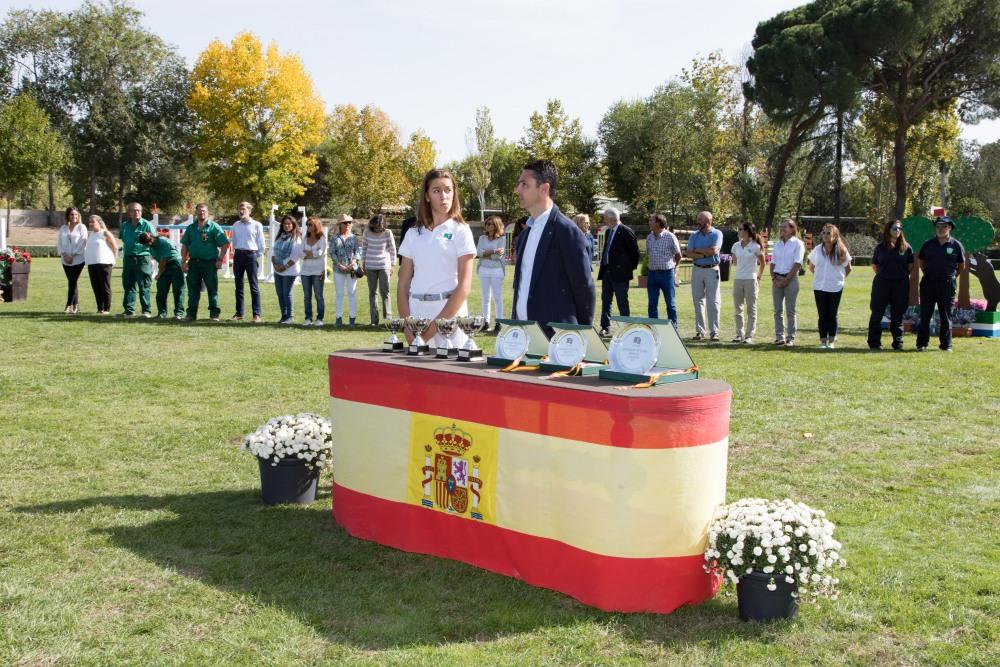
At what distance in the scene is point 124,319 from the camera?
632 inches

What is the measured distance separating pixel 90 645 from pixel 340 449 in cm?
186

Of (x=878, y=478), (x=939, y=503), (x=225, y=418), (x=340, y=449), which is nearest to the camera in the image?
(x=340, y=449)

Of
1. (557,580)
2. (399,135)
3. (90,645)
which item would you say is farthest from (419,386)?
(399,135)

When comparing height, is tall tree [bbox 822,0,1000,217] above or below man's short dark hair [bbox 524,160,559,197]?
above

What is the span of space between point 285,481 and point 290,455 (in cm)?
19

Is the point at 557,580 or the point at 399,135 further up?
the point at 399,135

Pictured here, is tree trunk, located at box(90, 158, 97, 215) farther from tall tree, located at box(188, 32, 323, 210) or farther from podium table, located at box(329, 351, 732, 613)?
podium table, located at box(329, 351, 732, 613)

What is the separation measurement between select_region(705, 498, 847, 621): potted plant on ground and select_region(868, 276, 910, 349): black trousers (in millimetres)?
10287

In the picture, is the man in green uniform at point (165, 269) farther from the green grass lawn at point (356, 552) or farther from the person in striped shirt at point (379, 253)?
the green grass lawn at point (356, 552)

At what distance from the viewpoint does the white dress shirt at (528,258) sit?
5254mm

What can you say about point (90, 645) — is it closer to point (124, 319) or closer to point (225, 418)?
point (225, 418)

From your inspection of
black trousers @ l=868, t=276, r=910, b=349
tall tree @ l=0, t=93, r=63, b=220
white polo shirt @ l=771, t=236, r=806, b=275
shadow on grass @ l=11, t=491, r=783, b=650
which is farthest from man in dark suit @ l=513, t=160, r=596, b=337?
tall tree @ l=0, t=93, r=63, b=220

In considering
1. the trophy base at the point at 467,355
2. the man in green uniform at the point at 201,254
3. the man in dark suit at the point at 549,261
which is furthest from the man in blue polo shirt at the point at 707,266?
the trophy base at the point at 467,355

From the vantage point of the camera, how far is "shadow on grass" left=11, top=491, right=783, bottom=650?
3973 millimetres
